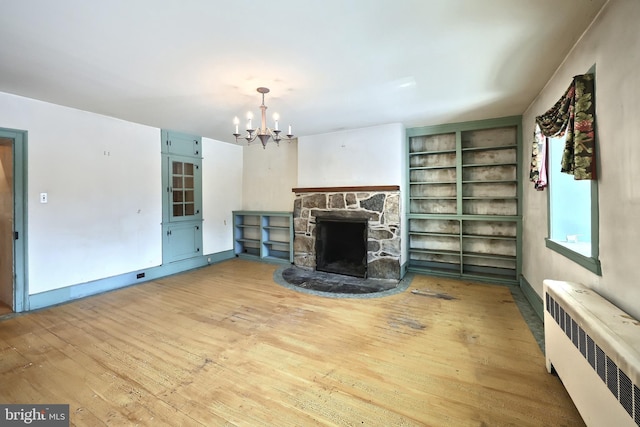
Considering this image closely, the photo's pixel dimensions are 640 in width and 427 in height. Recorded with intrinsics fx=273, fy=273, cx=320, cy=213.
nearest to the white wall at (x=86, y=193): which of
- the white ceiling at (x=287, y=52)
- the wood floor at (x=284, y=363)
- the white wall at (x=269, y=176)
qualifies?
the white ceiling at (x=287, y=52)

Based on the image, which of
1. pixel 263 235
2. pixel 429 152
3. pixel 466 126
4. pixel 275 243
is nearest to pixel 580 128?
pixel 466 126

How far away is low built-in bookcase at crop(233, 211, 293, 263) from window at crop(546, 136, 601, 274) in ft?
13.1

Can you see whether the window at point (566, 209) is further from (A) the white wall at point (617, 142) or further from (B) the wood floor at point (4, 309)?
(B) the wood floor at point (4, 309)

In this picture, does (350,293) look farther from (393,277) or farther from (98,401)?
(98,401)

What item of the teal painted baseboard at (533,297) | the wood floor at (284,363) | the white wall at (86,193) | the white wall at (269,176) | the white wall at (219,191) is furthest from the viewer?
the white wall at (269,176)

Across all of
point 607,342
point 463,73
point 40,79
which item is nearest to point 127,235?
point 40,79

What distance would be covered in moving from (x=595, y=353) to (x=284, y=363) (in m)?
1.96

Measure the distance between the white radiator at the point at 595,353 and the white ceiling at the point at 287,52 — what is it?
189 cm

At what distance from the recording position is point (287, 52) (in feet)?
7.54

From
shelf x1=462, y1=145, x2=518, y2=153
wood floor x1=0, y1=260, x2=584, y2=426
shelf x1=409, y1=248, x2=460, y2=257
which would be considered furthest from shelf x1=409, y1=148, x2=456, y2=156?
wood floor x1=0, y1=260, x2=584, y2=426

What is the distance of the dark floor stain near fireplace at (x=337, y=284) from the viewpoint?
12.7ft

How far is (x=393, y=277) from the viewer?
172 inches

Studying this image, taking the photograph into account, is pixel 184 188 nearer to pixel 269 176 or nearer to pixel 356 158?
pixel 269 176

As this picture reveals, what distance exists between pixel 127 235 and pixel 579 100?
5.56 metres
